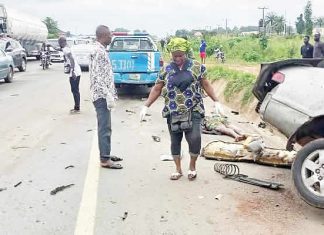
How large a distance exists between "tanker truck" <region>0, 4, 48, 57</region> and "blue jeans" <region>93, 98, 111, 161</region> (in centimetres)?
2489

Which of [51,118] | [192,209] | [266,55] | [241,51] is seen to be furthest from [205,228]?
[241,51]

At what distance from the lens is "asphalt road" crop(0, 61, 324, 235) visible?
4695 millimetres

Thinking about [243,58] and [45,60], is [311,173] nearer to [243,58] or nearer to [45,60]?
[45,60]

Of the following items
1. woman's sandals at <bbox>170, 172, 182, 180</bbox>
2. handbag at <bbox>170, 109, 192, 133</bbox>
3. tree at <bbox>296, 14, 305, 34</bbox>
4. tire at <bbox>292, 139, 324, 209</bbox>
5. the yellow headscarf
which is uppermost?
tree at <bbox>296, 14, 305, 34</bbox>

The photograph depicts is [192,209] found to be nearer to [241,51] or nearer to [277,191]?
[277,191]

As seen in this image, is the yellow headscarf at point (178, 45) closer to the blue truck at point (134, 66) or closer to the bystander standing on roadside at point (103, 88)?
the bystander standing on roadside at point (103, 88)

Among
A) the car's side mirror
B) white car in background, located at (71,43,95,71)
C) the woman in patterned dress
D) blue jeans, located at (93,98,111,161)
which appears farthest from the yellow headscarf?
white car in background, located at (71,43,95,71)

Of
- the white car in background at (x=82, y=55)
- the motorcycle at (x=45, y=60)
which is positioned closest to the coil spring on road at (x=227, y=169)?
the white car in background at (x=82, y=55)

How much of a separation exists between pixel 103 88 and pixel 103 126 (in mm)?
518

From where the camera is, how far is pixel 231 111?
42.2ft

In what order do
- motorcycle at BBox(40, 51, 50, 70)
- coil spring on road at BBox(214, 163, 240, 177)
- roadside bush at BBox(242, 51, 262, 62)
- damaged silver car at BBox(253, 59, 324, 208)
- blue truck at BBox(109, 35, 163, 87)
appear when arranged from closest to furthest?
damaged silver car at BBox(253, 59, 324, 208), coil spring on road at BBox(214, 163, 240, 177), blue truck at BBox(109, 35, 163, 87), motorcycle at BBox(40, 51, 50, 70), roadside bush at BBox(242, 51, 262, 62)

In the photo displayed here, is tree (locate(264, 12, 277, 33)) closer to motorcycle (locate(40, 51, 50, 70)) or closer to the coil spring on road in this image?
motorcycle (locate(40, 51, 50, 70))

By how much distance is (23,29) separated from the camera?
34250 millimetres

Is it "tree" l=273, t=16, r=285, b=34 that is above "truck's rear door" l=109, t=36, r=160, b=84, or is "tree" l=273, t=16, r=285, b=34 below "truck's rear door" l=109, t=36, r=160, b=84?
above
